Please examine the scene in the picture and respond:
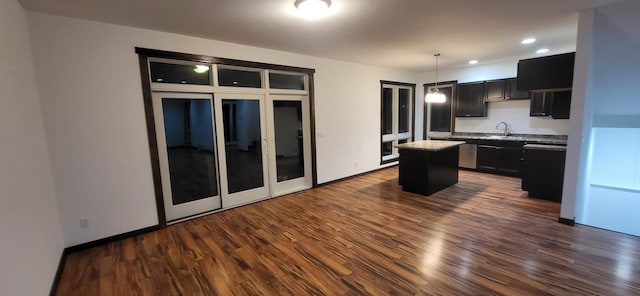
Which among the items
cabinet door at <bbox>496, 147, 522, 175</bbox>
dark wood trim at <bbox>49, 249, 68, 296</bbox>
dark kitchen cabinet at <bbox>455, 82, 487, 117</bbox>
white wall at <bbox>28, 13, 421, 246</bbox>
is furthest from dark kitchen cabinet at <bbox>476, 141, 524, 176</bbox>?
dark wood trim at <bbox>49, 249, 68, 296</bbox>

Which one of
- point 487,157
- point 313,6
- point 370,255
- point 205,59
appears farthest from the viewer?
point 487,157

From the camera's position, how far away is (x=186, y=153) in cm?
383

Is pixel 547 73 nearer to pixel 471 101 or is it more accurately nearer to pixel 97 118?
pixel 471 101

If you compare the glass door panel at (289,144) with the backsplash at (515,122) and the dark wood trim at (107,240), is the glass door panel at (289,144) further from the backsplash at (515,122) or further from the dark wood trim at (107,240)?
the backsplash at (515,122)

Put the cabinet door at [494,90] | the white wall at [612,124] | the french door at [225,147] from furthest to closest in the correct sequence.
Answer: the cabinet door at [494,90] < the french door at [225,147] < the white wall at [612,124]

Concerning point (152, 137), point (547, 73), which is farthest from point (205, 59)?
point (547, 73)

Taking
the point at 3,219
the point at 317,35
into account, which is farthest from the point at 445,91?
the point at 3,219

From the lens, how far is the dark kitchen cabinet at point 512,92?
563cm

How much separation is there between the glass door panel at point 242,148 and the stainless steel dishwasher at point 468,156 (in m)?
4.64

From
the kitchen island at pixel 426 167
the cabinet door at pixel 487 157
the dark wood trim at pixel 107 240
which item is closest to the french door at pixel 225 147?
the dark wood trim at pixel 107 240

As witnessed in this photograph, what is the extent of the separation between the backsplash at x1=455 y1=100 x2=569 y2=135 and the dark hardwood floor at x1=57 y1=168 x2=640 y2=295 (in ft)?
7.70

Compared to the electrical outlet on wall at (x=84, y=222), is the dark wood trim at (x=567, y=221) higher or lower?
lower

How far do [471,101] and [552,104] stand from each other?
1.52 m

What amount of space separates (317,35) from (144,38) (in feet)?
6.85
